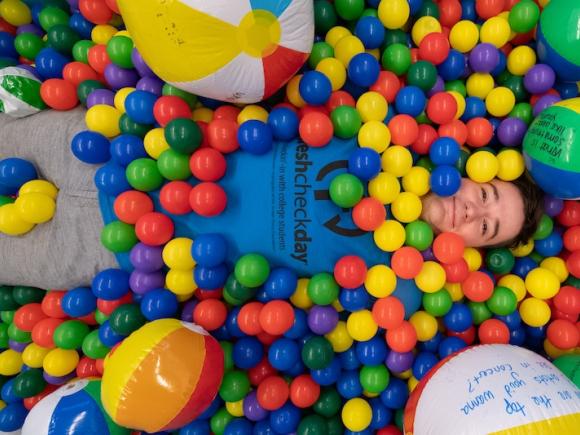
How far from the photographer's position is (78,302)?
4.61 feet

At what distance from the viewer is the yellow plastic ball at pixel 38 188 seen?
1.46 meters

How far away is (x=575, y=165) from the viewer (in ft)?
4.07

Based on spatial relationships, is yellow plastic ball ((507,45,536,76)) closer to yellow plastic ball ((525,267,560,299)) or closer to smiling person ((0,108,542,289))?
smiling person ((0,108,542,289))

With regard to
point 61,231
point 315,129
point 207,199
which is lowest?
point 61,231

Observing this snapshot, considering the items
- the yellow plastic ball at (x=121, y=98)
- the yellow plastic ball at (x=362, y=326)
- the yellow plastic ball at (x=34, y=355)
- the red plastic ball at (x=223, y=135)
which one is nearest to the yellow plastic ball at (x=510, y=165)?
the yellow plastic ball at (x=362, y=326)

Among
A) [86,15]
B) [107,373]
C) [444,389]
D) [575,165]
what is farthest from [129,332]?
[575,165]

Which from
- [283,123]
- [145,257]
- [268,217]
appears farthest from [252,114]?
[145,257]

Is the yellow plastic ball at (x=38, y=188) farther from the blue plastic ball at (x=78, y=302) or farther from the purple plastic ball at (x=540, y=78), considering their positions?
the purple plastic ball at (x=540, y=78)

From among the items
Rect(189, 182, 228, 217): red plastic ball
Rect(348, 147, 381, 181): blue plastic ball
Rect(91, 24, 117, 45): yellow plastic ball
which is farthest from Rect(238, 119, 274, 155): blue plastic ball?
Rect(91, 24, 117, 45): yellow plastic ball

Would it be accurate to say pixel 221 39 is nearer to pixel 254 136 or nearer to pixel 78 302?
pixel 254 136

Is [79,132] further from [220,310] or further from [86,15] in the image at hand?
[220,310]

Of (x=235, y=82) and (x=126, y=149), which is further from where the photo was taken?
(x=126, y=149)

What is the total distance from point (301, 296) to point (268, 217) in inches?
10.9

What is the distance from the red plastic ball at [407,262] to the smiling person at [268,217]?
0.06m
